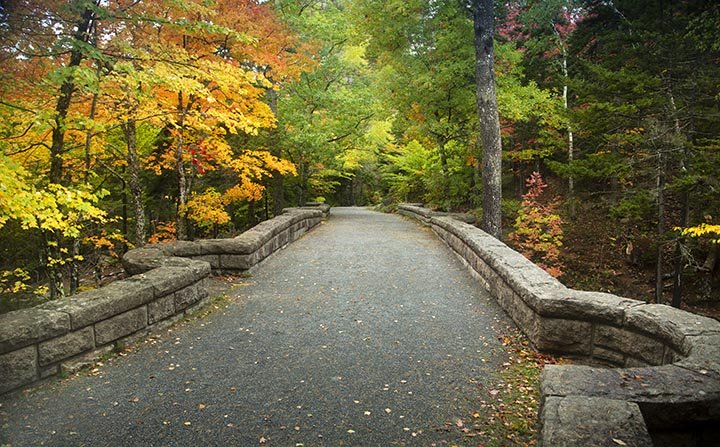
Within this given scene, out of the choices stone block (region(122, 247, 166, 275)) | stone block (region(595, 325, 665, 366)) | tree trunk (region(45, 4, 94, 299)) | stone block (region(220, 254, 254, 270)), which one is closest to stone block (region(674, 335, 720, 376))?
stone block (region(595, 325, 665, 366))

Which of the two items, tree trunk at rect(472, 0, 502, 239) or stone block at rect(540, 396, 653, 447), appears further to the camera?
tree trunk at rect(472, 0, 502, 239)

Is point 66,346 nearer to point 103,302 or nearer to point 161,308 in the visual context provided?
point 103,302

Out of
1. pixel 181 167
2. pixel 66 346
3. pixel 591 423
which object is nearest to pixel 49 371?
pixel 66 346

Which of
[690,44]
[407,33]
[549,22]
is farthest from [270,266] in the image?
[549,22]

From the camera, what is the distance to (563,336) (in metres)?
4.48

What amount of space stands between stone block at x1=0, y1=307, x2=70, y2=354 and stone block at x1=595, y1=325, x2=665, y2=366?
5.06 m

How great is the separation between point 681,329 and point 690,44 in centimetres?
857

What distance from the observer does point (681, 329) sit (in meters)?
Result: 3.63

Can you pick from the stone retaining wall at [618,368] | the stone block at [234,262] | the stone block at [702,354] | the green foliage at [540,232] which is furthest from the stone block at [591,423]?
the green foliage at [540,232]

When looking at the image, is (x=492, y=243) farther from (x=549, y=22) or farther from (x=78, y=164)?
(x=549, y=22)

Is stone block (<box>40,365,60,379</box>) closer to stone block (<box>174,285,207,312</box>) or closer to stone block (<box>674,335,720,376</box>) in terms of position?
stone block (<box>174,285,207,312</box>)

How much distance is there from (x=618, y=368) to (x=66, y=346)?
196 inches

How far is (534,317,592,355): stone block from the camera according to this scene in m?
4.38

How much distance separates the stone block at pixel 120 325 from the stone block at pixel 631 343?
4.82 metres
